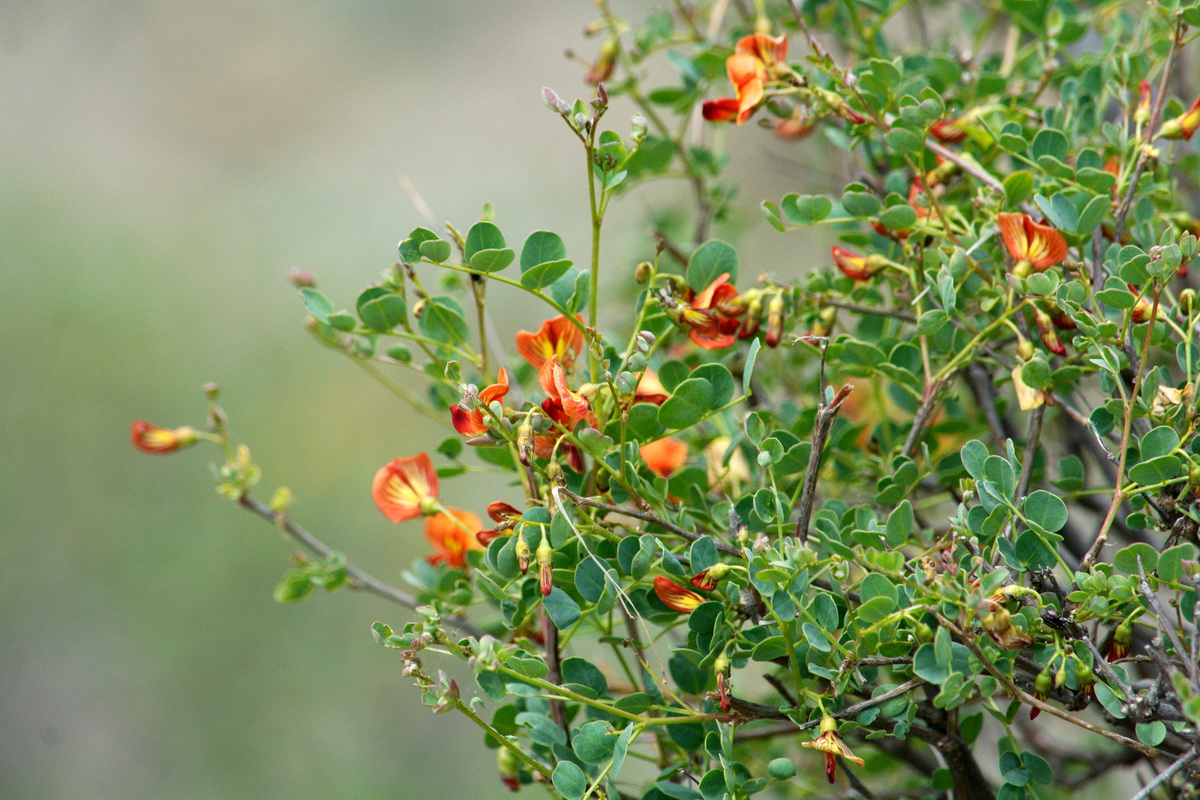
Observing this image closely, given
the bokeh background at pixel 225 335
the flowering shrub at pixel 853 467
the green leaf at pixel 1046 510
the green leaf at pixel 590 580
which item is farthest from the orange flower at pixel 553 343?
the bokeh background at pixel 225 335

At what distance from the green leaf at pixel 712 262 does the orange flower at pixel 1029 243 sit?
120 millimetres

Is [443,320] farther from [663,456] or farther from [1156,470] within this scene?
[1156,470]

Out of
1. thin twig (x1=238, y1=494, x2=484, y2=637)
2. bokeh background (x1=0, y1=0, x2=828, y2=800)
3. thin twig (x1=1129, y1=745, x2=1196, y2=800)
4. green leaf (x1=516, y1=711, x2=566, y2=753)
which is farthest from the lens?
bokeh background (x1=0, y1=0, x2=828, y2=800)

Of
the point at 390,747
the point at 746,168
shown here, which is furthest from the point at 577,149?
the point at 390,747

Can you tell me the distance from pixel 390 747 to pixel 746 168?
4.65ft

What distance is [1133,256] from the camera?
0.37 meters

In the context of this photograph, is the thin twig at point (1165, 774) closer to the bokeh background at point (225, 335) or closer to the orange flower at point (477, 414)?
the orange flower at point (477, 414)

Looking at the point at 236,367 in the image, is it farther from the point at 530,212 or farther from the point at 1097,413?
the point at 1097,413

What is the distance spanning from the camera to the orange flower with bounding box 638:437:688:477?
1.55 feet

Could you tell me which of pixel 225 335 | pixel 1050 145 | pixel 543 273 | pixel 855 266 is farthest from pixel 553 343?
pixel 225 335

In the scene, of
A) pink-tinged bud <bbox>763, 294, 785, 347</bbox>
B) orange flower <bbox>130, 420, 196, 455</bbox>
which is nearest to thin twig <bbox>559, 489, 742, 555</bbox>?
pink-tinged bud <bbox>763, 294, 785, 347</bbox>

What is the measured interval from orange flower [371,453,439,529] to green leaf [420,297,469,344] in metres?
0.06

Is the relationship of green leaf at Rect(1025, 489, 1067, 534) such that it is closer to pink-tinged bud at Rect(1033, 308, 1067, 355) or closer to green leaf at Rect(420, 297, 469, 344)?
pink-tinged bud at Rect(1033, 308, 1067, 355)

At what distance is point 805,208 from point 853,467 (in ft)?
0.50
